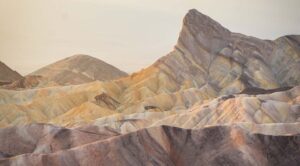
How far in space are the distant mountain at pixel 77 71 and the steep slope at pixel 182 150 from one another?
254ft

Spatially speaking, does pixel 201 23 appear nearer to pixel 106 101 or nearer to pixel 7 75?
pixel 106 101

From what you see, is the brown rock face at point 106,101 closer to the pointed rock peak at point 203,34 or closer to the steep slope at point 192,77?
the steep slope at point 192,77

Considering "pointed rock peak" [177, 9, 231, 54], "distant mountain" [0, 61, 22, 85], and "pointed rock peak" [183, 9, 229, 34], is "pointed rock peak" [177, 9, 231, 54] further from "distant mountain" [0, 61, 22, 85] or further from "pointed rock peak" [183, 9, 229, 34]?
"distant mountain" [0, 61, 22, 85]

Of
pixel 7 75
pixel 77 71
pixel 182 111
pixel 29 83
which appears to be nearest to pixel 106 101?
pixel 182 111

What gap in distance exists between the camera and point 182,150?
29562 millimetres

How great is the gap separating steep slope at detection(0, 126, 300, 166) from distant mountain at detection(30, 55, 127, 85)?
7747cm

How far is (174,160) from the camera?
29109 mm

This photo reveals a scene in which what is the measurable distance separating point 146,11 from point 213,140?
139ft

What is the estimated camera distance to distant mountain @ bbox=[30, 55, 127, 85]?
10994cm

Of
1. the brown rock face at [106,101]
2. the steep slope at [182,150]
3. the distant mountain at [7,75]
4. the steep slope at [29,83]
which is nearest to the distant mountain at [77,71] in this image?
the distant mountain at [7,75]

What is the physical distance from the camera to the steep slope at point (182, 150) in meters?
27.2

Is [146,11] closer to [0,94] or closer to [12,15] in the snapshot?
[12,15]

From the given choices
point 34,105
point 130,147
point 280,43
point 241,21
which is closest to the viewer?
point 130,147

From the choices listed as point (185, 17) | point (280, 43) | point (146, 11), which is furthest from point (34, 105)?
point (280, 43)
